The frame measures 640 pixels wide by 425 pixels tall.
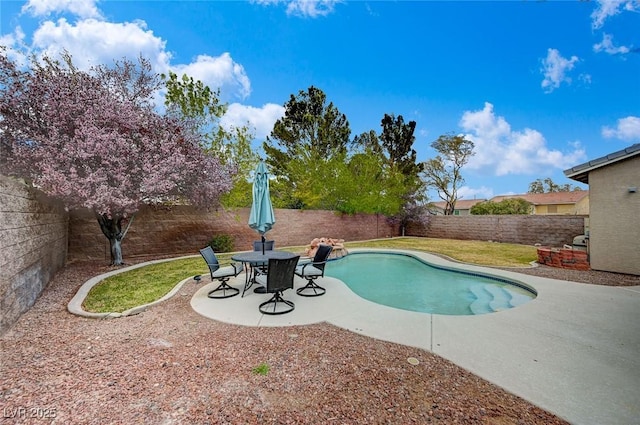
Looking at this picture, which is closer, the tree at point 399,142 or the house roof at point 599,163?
the house roof at point 599,163

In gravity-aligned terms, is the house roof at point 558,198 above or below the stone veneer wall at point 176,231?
above

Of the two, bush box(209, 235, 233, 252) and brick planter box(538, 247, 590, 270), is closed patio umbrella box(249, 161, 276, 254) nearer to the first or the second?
bush box(209, 235, 233, 252)

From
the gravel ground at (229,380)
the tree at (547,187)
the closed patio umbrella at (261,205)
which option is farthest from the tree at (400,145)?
the tree at (547,187)

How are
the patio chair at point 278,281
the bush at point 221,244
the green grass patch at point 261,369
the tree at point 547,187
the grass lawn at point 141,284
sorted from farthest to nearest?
the tree at point 547,187 < the bush at point 221,244 < the grass lawn at point 141,284 < the patio chair at point 278,281 < the green grass patch at point 261,369

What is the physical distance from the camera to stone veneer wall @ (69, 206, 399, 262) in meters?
9.75

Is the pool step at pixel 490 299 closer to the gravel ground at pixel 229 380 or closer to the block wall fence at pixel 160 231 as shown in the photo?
the gravel ground at pixel 229 380

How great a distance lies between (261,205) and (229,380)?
417 centimetres

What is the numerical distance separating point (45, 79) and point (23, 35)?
4.30 ft

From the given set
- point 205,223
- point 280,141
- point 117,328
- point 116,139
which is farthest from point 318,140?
point 117,328

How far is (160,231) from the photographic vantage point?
11406mm

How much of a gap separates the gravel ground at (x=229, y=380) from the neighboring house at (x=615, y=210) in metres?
8.25

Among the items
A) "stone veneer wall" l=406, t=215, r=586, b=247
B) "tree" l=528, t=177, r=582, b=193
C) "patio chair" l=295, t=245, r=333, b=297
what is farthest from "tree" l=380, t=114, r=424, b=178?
"tree" l=528, t=177, r=582, b=193

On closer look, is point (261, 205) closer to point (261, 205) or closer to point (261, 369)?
point (261, 205)

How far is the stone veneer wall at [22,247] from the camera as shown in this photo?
3959 mm
